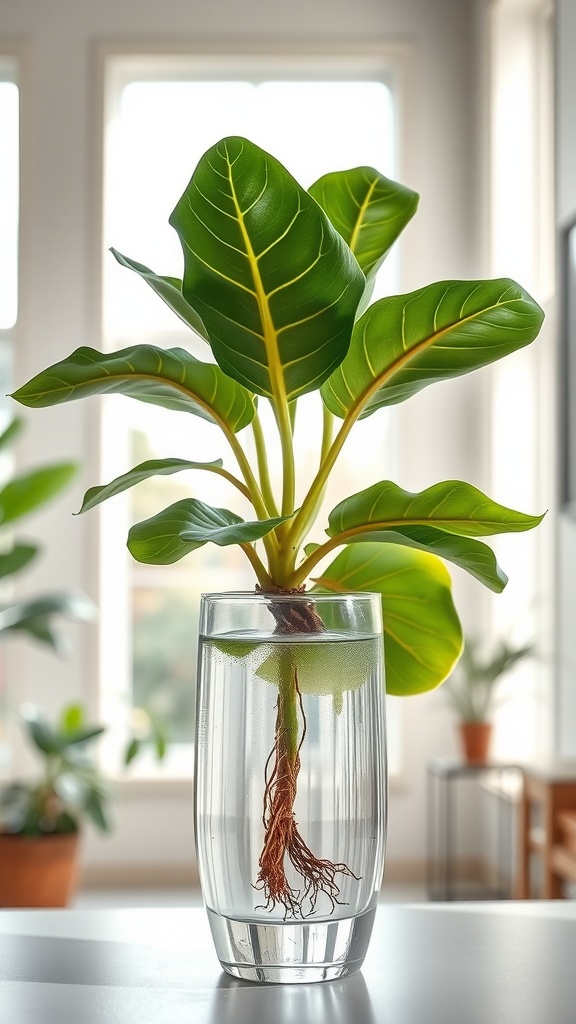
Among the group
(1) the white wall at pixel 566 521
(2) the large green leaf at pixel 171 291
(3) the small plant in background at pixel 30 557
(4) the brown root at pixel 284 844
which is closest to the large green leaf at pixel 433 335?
(2) the large green leaf at pixel 171 291

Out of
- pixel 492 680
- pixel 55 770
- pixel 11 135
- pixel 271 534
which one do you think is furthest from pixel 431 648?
pixel 11 135

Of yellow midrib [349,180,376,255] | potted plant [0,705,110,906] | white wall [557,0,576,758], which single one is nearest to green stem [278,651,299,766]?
yellow midrib [349,180,376,255]

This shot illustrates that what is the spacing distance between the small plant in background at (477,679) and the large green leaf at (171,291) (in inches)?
117

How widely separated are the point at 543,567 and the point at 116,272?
2213mm

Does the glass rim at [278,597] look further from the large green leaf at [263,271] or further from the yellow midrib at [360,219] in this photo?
the yellow midrib at [360,219]

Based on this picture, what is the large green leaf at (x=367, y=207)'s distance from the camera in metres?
0.80

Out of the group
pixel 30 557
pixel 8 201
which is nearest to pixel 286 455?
pixel 30 557

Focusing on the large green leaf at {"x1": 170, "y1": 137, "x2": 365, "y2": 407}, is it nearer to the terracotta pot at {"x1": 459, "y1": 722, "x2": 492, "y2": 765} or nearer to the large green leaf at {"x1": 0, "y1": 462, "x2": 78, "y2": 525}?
the large green leaf at {"x1": 0, "y1": 462, "x2": 78, "y2": 525}

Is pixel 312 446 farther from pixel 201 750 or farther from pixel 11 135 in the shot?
pixel 201 750

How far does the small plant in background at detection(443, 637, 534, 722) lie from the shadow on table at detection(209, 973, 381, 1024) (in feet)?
9.87

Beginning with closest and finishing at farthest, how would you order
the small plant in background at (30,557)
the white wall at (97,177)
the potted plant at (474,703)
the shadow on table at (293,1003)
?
the shadow on table at (293,1003)
the small plant in background at (30,557)
the potted plant at (474,703)
the white wall at (97,177)

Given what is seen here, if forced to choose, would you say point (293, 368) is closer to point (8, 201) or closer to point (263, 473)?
point (263, 473)

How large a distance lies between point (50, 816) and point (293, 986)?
328 cm

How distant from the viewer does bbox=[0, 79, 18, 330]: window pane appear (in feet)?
15.1
